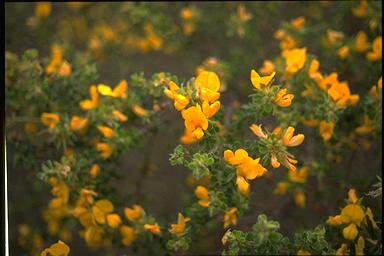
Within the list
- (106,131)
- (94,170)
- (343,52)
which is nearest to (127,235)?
(94,170)

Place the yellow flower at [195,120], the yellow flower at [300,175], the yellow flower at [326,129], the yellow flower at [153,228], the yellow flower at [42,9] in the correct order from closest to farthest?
the yellow flower at [195,120] < the yellow flower at [153,228] < the yellow flower at [326,129] < the yellow flower at [300,175] < the yellow flower at [42,9]

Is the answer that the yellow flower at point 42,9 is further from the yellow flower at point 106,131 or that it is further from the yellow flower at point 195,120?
the yellow flower at point 195,120

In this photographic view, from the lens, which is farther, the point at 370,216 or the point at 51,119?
the point at 51,119

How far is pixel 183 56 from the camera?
243 centimetres

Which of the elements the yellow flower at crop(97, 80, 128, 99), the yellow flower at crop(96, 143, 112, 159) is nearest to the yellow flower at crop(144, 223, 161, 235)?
the yellow flower at crop(96, 143, 112, 159)

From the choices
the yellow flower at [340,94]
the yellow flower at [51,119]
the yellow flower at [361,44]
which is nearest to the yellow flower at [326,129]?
the yellow flower at [340,94]

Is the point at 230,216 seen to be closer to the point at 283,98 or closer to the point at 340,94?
the point at 283,98

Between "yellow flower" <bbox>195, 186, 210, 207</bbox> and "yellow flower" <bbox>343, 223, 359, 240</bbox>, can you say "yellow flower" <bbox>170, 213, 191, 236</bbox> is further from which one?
"yellow flower" <bbox>343, 223, 359, 240</bbox>

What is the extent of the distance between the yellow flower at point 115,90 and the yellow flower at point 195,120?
392mm

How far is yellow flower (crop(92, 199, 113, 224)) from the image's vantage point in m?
1.41

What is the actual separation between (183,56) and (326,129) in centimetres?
114

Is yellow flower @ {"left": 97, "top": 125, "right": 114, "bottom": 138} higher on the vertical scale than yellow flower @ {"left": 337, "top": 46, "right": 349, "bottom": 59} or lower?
lower

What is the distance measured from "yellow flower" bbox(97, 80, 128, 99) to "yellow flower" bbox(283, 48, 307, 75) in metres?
0.49

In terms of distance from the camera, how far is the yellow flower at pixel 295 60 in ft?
4.81
